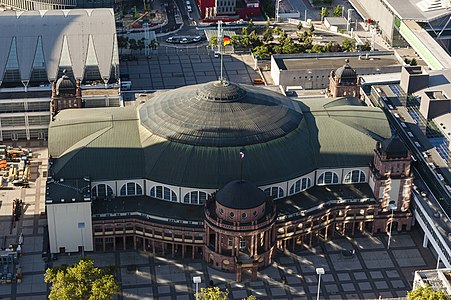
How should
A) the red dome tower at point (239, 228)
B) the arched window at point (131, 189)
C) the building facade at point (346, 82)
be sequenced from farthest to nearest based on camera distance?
the building facade at point (346, 82)
the arched window at point (131, 189)
the red dome tower at point (239, 228)

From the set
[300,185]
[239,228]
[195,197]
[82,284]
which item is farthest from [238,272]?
[82,284]

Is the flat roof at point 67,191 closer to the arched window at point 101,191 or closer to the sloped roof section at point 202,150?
the sloped roof section at point 202,150

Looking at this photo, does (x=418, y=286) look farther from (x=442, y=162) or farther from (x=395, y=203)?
(x=442, y=162)

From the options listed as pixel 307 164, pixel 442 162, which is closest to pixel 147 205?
pixel 307 164

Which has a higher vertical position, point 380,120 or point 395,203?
point 380,120

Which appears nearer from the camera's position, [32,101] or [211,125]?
[211,125]

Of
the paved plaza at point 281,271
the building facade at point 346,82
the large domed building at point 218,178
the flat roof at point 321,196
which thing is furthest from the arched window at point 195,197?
the building facade at point 346,82
